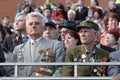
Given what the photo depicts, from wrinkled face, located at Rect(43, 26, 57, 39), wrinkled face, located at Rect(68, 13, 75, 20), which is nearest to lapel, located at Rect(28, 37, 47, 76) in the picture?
wrinkled face, located at Rect(43, 26, 57, 39)

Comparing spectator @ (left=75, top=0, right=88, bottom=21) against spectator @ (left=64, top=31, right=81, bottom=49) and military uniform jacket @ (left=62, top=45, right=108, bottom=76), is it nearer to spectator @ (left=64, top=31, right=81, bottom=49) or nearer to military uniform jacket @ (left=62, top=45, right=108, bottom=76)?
spectator @ (left=64, top=31, right=81, bottom=49)

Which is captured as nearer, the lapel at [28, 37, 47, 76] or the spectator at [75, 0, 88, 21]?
the lapel at [28, 37, 47, 76]

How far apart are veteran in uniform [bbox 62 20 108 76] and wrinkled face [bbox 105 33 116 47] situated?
147 centimetres

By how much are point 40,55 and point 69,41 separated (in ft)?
4.29

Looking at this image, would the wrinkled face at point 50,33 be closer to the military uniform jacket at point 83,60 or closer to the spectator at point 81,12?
the military uniform jacket at point 83,60

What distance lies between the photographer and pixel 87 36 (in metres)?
8.36

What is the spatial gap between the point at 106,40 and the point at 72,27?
24.5 inches

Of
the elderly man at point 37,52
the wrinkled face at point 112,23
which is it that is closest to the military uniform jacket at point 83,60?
the elderly man at point 37,52

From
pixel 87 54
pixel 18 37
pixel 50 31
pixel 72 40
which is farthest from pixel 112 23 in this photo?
pixel 87 54

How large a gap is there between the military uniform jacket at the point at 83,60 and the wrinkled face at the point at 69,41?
1.04 m

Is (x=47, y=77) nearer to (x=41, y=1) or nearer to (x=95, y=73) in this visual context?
(x=95, y=73)

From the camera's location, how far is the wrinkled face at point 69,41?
9.33m

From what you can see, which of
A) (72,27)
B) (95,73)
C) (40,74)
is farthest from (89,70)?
(72,27)

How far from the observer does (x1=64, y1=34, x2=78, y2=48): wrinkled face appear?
9.33m
